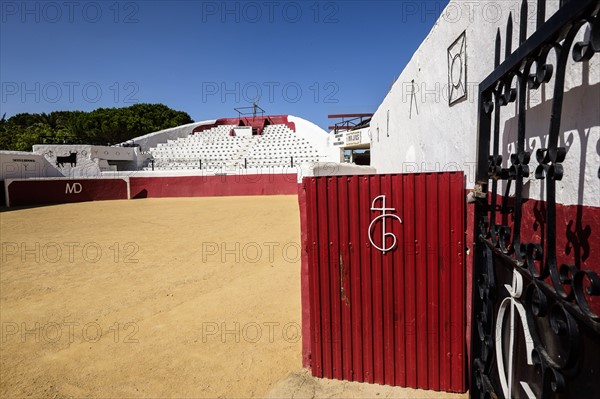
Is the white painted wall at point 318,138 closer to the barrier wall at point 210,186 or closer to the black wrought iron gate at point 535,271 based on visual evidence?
the barrier wall at point 210,186

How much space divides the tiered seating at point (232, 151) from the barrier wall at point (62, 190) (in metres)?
6.40

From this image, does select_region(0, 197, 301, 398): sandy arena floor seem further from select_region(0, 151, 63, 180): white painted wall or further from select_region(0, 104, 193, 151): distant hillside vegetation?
select_region(0, 104, 193, 151): distant hillside vegetation

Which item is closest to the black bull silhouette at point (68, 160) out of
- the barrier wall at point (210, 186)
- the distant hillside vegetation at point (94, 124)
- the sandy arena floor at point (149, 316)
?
the barrier wall at point (210, 186)

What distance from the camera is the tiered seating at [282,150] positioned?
25903mm

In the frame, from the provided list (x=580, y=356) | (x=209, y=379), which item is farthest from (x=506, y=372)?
(x=209, y=379)

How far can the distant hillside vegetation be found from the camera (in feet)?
118

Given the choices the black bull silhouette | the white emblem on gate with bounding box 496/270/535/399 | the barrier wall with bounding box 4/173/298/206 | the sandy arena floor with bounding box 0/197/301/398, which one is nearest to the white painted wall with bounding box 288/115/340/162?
the barrier wall with bounding box 4/173/298/206

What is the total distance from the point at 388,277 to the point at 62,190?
2125 centimetres

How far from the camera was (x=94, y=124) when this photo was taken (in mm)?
47250

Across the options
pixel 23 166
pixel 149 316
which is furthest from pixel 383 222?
pixel 23 166

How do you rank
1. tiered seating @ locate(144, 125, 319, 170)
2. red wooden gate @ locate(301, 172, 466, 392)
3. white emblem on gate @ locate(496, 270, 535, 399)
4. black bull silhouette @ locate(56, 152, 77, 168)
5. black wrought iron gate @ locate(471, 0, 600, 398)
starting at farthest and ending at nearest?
tiered seating @ locate(144, 125, 319, 170), black bull silhouette @ locate(56, 152, 77, 168), red wooden gate @ locate(301, 172, 466, 392), white emblem on gate @ locate(496, 270, 535, 399), black wrought iron gate @ locate(471, 0, 600, 398)

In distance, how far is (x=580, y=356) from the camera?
3.26 ft

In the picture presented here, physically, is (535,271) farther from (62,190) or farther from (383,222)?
(62,190)

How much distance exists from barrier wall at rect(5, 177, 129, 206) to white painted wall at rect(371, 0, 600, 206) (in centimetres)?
1910
